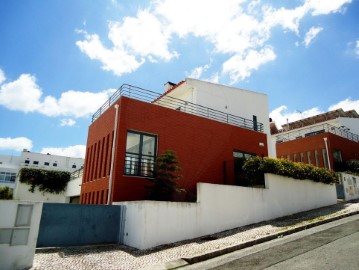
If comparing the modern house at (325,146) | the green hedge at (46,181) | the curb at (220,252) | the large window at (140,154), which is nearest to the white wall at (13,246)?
the curb at (220,252)

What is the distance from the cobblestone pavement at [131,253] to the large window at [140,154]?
401cm

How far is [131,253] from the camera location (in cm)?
934

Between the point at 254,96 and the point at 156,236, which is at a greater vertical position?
the point at 254,96

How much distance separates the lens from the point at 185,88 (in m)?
20.2

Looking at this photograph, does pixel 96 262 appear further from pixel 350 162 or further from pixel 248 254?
pixel 350 162

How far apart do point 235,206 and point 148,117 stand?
5.96m

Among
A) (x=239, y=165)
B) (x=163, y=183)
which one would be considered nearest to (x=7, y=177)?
(x=239, y=165)

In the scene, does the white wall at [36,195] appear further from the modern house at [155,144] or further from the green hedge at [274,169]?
the green hedge at [274,169]

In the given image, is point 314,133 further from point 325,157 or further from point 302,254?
point 302,254

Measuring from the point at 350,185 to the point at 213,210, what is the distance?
13.8m

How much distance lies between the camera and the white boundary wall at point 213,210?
10164 mm

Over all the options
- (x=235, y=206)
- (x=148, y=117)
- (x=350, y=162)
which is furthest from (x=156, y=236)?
(x=350, y=162)

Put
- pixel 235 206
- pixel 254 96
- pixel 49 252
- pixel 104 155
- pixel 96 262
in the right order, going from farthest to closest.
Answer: pixel 254 96 → pixel 104 155 → pixel 235 206 → pixel 49 252 → pixel 96 262

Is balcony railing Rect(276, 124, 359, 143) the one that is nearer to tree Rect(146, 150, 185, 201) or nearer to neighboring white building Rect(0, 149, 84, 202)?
tree Rect(146, 150, 185, 201)
